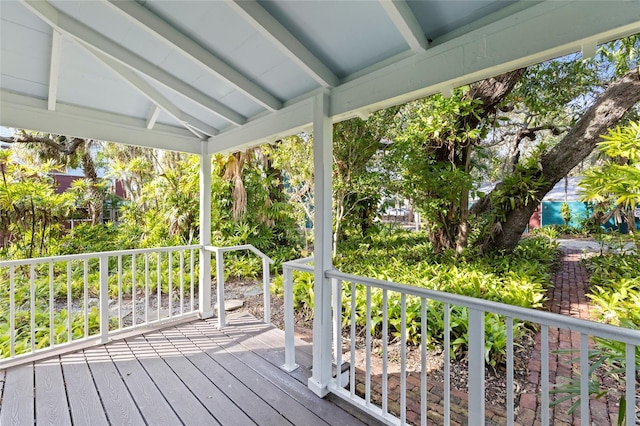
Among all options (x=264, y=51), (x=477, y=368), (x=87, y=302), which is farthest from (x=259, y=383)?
(x=264, y=51)

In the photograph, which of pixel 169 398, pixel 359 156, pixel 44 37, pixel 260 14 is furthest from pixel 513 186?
pixel 44 37

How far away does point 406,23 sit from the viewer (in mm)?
1509

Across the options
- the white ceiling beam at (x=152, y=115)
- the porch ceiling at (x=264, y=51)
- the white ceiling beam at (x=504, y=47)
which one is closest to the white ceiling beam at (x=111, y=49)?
the porch ceiling at (x=264, y=51)

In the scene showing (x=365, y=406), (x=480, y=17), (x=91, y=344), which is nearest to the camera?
(x=480, y=17)

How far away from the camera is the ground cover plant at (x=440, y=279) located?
3.39 meters

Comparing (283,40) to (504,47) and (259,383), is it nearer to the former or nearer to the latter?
(504,47)

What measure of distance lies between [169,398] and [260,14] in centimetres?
269

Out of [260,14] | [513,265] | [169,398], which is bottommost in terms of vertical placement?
[169,398]

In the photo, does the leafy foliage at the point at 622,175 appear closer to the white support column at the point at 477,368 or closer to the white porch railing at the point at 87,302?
the white support column at the point at 477,368

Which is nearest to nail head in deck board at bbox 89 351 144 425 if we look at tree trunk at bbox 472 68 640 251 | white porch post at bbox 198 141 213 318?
white porch post at bbox 198 141 213 318

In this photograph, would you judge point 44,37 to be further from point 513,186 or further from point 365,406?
point 513,186

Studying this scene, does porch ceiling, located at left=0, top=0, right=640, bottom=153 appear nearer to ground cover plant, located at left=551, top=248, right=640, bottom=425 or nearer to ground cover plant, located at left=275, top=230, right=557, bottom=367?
ground cover plant, located at left=551, top=248, right=640, bottom=425

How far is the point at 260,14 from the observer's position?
168 centimetres

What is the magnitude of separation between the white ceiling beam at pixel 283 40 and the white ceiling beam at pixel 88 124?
2.32 meters
